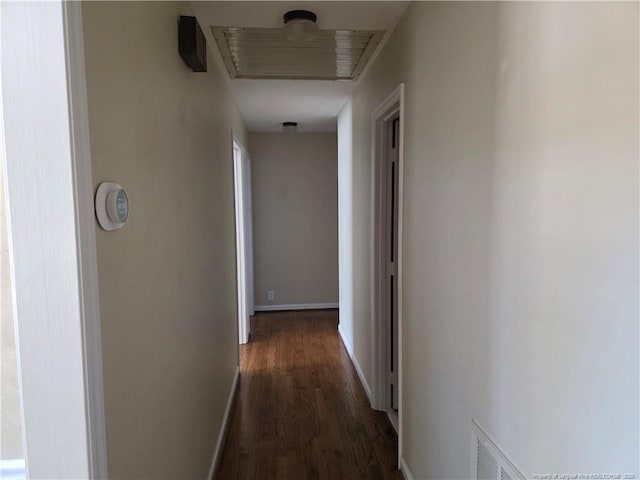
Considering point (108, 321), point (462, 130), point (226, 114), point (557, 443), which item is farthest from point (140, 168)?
point (226, 114)

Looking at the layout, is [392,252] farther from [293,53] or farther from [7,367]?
[7,367]

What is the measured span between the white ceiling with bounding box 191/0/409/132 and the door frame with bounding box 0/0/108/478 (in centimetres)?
127

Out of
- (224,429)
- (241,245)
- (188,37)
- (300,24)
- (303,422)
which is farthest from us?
(241,245)

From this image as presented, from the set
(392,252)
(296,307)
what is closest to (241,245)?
(296,307)

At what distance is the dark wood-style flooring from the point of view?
222cm

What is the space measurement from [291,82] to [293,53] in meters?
0.58

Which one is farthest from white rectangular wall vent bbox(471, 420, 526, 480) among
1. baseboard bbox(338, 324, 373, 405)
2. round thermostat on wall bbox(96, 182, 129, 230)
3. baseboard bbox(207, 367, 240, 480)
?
baseboard bbox(338, 324, 373, 405)

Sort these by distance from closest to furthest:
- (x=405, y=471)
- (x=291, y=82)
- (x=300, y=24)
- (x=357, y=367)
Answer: (x=300, y=24) → (x=405, y=471) → (x=291, y=82) → (x=357, y=367)

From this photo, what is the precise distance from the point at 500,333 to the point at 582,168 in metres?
0.53

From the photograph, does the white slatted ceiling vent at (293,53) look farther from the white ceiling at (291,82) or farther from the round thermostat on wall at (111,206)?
the round thermostat on wall at (111,206)

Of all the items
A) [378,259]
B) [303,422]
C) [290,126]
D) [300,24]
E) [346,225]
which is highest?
[290,126]

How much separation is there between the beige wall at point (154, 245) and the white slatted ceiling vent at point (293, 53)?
0.93 ft

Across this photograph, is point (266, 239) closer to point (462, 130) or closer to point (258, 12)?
point (258, 12)

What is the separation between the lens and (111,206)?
87 cm
